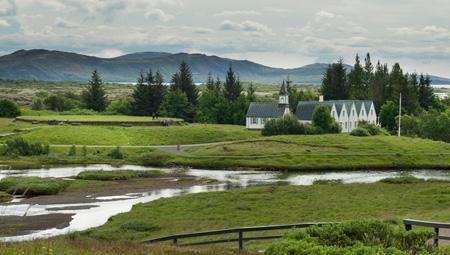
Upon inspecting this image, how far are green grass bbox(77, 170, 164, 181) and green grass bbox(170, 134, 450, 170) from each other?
35.7ft

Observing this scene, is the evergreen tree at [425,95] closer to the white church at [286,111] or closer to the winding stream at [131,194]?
the white church at [286,111]

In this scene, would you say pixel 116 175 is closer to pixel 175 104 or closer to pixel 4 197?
pixel 4 197

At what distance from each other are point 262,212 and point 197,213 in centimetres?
446

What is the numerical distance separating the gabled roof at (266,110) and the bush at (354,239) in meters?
101

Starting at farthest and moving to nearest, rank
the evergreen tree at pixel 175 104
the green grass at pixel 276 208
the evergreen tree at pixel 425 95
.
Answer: the evergreen tree at pixel 425 95
the evergreen tree at pixel 175 104
the green grass at pixel 276 208

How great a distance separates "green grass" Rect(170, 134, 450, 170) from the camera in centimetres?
7912

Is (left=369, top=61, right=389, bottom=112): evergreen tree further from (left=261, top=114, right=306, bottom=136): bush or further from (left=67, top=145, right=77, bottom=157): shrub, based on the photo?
(left=67, top=145, right=77, bottom=157): shrub

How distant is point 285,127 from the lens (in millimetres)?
105625

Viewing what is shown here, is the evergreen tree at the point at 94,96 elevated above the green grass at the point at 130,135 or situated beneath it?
elevated above

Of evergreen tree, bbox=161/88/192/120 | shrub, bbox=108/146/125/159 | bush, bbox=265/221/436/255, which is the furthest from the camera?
evergreen tree, bbox=161/88/192/120

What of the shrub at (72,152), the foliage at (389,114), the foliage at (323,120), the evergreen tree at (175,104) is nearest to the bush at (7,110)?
the evergreen tree at (175,104)

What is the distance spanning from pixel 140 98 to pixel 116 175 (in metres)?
72.1

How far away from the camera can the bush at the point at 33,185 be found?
2132 inches

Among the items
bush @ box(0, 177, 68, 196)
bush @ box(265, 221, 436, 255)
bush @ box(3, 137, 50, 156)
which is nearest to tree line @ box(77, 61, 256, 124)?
bush @ box(3, 137, 50, 156)
